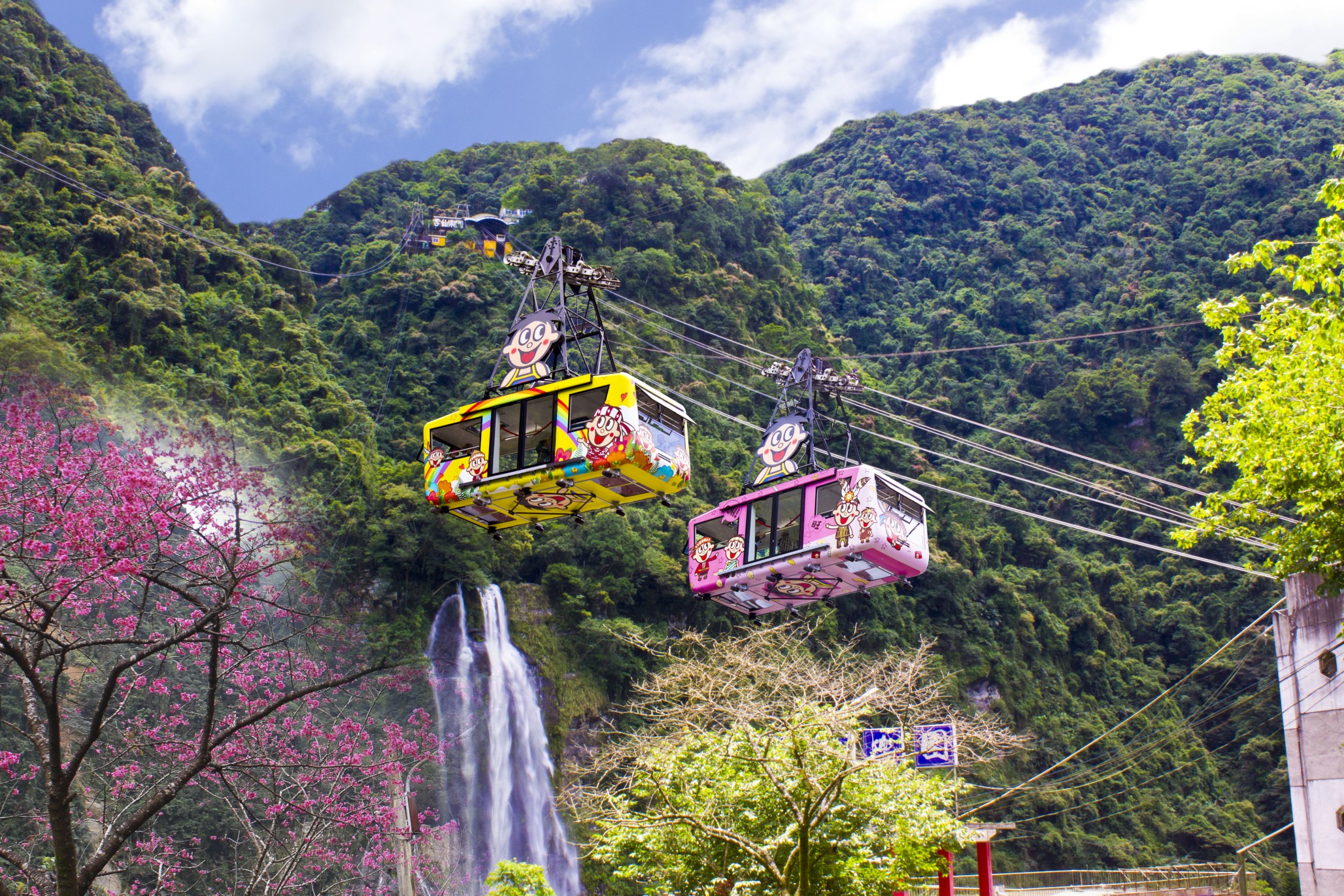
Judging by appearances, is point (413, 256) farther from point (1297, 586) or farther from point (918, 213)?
point (1297, 586)

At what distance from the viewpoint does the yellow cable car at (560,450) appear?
1463 centimetres

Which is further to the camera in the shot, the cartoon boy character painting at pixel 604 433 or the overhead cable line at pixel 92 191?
the overhead cable line at pixel 92 191

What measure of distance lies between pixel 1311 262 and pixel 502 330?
44105 mm

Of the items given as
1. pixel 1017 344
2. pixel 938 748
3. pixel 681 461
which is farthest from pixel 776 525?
pixel 1017 344

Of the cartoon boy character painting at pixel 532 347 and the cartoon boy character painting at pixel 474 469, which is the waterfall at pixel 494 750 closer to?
the cartoon boy character painting at pixel 474 469

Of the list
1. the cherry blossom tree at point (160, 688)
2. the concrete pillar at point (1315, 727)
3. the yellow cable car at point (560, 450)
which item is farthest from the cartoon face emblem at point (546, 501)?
the concrete pillar at point (1315, 727)

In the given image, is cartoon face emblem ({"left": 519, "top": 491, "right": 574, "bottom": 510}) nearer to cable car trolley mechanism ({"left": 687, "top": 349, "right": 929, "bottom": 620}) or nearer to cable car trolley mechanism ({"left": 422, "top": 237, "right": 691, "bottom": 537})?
cable car trolley mechanism ({"left": 422, "top": 237, "right": 691, "bottom": 537})

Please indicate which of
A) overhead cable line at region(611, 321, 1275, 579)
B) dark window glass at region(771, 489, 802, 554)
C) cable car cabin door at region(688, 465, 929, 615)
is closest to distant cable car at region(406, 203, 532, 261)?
overhead cable line at region(611, 321, 1275, 579)

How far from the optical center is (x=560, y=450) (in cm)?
1474

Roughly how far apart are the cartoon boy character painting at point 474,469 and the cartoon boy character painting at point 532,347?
0.99 meters

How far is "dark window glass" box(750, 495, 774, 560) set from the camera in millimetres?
17156

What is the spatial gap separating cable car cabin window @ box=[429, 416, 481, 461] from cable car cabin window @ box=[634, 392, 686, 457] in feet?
7.31

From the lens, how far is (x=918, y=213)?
273 ft

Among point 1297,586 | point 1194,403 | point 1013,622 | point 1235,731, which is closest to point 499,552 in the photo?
point 1013,622
